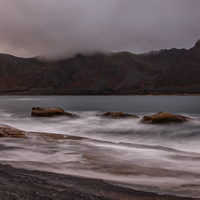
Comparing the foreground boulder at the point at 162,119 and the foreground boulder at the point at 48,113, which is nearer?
the foreground boulder at the point at 162,119

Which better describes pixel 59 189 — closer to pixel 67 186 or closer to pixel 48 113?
pixel 67 186

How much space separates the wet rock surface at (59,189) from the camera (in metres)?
4.32

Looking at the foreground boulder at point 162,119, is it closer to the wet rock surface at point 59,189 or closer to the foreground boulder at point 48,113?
the foreground boulder at point 48,113

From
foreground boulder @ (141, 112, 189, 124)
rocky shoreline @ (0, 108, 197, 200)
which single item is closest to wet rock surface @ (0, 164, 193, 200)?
rocky shoreline @ (0, 108, 197, 200)

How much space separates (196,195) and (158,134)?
1344 centimetres

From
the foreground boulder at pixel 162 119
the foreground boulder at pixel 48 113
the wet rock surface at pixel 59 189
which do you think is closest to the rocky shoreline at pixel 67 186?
the wet rock surface at pixel 59 189

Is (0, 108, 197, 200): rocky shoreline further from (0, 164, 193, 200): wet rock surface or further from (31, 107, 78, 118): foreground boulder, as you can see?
(31, 107, 78, 118): foreground boulder

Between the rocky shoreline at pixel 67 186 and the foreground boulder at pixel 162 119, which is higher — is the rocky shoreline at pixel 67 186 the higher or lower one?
the higher one

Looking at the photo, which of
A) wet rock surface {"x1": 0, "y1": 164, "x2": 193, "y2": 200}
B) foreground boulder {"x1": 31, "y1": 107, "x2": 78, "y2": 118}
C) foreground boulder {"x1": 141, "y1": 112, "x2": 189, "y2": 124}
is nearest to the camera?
wet rock surface {"x1": 0, "y1": 164, "x2": 193, "y2": 200}

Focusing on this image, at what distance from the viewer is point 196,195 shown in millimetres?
4570

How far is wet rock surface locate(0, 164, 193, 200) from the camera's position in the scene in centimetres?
432

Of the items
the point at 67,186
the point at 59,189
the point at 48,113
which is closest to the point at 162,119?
the point at 48,113

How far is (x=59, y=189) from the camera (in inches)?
185

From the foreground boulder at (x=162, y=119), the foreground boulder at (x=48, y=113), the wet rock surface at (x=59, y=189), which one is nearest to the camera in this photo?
the wet rock surface at (x=59, y=189)
